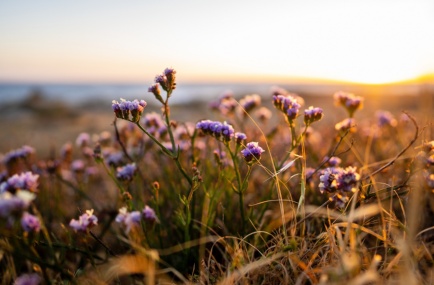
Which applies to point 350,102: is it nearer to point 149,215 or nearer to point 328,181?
point 328,181

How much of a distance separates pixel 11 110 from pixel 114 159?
1491cm

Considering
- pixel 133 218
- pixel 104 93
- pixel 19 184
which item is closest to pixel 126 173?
pixel 133 218

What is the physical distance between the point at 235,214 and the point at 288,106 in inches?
35.5

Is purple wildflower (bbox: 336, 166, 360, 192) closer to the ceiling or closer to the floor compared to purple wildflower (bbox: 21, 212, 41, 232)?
closer to the ceiling

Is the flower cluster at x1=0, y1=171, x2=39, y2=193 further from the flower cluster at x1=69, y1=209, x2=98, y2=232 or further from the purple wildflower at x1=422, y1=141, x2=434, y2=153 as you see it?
the purple wildflower at x1=422, y1=141, x2=434, y2=153

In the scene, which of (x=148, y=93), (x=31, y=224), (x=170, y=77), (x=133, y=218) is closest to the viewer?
(x=31, y=224)

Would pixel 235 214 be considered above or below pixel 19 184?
below

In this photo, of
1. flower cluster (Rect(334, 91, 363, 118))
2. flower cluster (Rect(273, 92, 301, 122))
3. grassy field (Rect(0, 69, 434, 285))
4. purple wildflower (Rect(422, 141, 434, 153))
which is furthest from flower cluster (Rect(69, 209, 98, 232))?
flower cluster (Rect(334, 91, 363, 118))

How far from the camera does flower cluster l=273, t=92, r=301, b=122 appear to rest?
8.87 ft

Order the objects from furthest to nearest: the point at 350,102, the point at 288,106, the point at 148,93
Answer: the point at 148,93 → the point at 350,102 → the point at 288,106

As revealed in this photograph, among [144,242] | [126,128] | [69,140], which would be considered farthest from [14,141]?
[144,242]

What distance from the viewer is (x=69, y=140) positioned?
29.8ft

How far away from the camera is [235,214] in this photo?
3.09m

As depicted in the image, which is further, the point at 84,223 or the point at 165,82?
the point at 165,82
